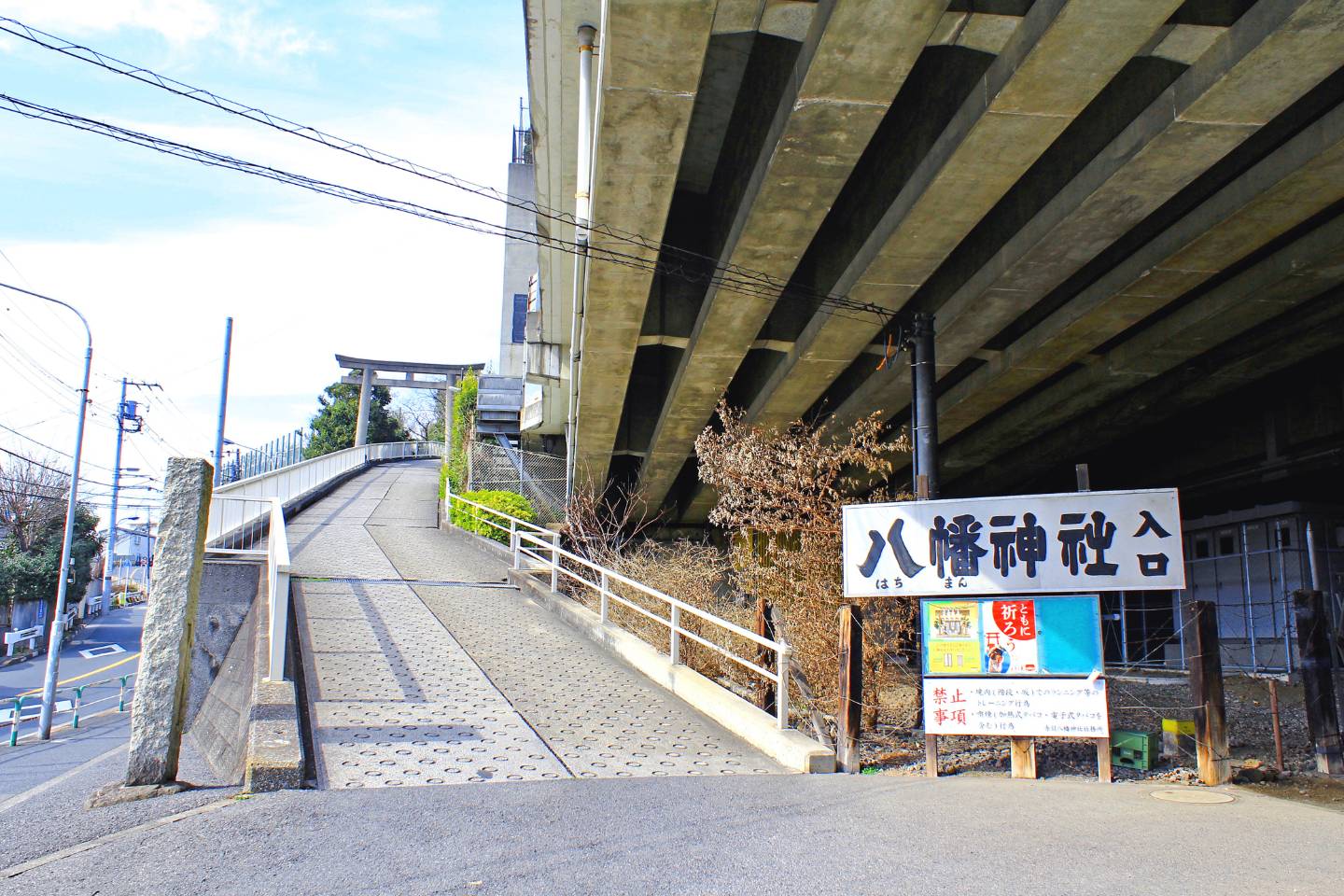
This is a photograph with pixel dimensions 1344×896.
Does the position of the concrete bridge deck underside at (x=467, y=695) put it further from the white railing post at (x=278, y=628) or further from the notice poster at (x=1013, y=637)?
the notice poster at (x=1013, y=637)

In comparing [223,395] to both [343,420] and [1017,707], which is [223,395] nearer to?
[1017,707]

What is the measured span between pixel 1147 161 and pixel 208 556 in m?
12.9

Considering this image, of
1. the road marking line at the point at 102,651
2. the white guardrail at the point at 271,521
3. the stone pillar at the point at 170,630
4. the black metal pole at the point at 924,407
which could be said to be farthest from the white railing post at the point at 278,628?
the road marking line at the point at 102,651

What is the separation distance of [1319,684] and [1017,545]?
9.53 feet

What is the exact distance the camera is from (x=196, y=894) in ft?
14.6

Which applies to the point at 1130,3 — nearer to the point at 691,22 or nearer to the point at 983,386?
the point at 691,22

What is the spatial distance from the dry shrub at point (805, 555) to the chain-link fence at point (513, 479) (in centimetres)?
1496

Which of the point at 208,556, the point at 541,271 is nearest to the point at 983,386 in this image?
the point at 541,271

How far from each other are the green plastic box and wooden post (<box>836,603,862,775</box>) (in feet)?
7.37

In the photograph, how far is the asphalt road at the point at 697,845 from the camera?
15.5ft

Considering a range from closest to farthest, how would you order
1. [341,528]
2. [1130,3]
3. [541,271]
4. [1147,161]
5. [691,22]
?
[1130,3] < [691,22] < [1147,161] < [541,271] < [341,528]

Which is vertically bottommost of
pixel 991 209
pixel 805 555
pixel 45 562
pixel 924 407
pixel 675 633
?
pixel 675 633

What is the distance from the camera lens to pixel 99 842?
17.1 ft

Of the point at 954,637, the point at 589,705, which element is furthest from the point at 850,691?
the point at 589,705
